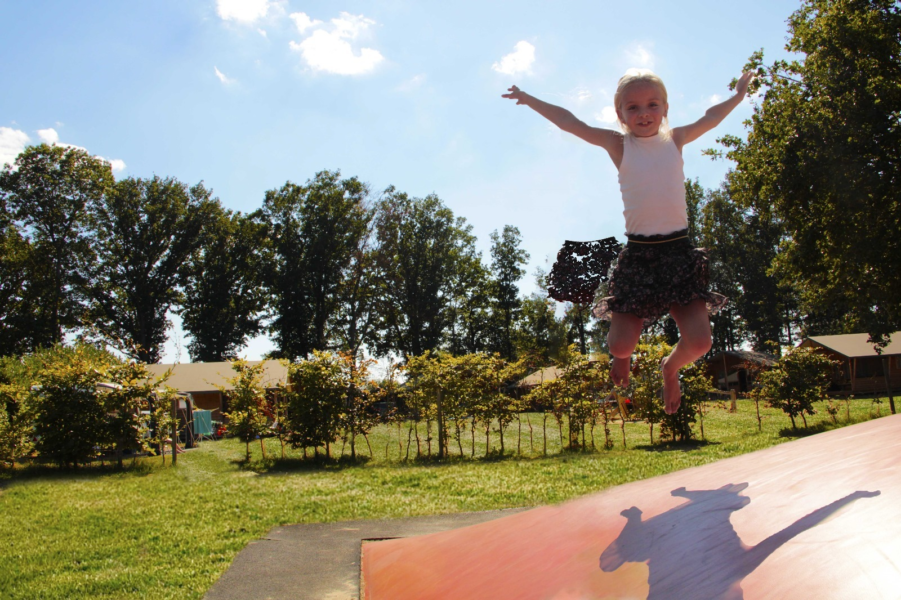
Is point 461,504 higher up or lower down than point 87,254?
lower down

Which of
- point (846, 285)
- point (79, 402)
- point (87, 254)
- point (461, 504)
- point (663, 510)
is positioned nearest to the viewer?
point (663, 510)

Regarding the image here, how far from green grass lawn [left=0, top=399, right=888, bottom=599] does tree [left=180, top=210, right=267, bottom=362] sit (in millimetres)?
30358

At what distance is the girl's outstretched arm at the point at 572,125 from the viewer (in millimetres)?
3299

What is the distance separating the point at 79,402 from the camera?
14.0 metres

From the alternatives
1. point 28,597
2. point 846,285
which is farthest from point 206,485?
point 846,285

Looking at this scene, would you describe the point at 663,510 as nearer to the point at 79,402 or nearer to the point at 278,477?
the point at 278,477

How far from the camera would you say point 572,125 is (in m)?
3.33

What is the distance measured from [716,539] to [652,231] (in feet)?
5.27

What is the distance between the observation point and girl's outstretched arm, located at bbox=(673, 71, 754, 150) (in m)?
3.29

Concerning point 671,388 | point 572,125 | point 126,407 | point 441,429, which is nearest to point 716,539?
point 671,388

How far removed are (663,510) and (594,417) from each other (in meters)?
12.7

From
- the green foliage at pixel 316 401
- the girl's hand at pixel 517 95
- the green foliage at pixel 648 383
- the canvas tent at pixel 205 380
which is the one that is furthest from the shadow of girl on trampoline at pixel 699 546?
the canvas tent at pixel 205 380

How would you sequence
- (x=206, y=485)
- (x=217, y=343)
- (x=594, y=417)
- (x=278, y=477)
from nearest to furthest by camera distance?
(x=206, y=485)
(x=278, y=477)
(x=594, y=417)
(x=217, y=343)

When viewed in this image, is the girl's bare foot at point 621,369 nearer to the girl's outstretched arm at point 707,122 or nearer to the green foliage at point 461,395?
the girl's outstretched arm at point 707,122
